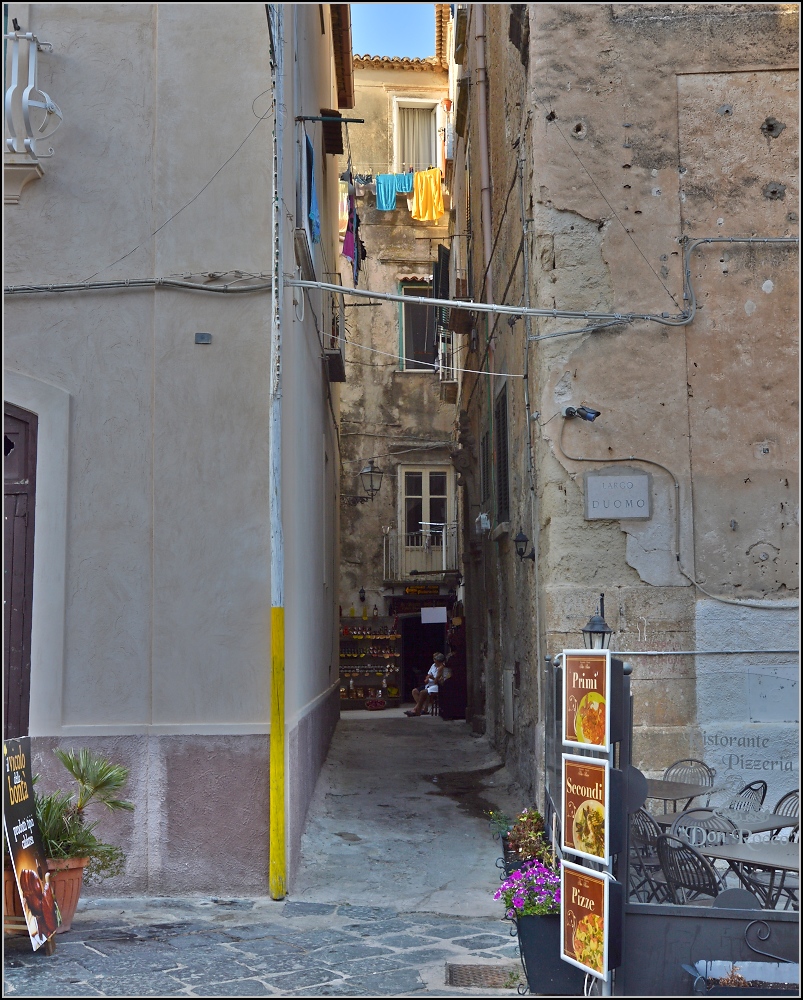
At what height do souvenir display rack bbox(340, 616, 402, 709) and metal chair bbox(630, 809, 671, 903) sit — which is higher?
metal chair bbox(630, 809, 671, 903)

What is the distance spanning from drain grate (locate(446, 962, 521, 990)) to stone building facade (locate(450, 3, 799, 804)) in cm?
301

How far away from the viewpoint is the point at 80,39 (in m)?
8.22

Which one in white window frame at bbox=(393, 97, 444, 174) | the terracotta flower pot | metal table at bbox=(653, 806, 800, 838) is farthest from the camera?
white window frame at bbox=(393, 97, 444, 174)

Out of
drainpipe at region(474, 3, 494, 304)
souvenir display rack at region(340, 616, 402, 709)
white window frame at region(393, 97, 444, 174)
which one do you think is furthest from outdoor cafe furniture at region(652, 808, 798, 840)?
white window frame at region(393, 97, 444, 174)

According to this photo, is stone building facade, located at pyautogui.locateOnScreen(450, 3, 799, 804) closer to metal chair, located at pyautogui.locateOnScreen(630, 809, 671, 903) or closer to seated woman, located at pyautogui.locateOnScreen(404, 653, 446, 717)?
metal chair, located at pyautogui.locateOnScreen(630, 809, 671, 903)

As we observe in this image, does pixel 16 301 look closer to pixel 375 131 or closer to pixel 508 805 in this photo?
pixel 508 805

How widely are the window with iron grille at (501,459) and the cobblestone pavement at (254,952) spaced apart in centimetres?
600

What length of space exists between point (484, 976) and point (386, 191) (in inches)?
909

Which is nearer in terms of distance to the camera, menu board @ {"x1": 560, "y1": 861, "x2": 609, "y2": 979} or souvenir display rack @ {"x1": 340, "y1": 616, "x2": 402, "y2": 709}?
menu board @ {"x1": 560, "y1": 861, "x2": 609, "y2": 979}

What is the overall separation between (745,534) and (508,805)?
12.8ft

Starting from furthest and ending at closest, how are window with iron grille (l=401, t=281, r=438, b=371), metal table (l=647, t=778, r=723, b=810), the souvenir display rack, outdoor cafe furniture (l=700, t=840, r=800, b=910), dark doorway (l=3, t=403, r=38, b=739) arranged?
window with iron grille (l=401, t=281, r=438, b=371) → the souvenir display rack → dark doorway (l=3, t=403, r=38, b=739) → metal table (l=647, t=778, r=723, b=810) → outdoor cafe furniture (l=700, t=840, r=800, b=910)

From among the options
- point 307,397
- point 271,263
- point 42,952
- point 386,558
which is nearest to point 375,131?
point 386,558

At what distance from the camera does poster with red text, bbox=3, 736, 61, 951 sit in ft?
18.9

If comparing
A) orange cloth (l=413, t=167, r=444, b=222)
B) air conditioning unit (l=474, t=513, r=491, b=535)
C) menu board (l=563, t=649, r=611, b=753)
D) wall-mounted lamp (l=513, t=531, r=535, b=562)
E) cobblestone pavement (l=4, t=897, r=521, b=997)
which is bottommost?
cobblestone pavement (l=4, t=897, r=521, b=997)
